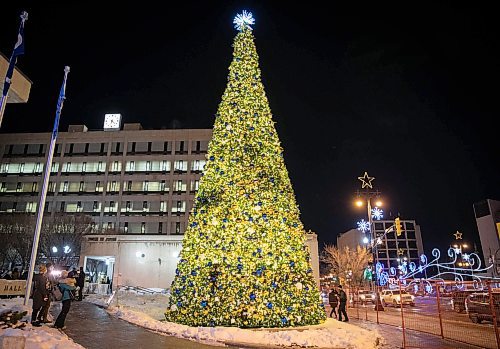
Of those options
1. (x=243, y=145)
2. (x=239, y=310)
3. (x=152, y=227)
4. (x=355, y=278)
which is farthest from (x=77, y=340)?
(x=152, y=227)

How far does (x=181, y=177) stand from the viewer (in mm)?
61844

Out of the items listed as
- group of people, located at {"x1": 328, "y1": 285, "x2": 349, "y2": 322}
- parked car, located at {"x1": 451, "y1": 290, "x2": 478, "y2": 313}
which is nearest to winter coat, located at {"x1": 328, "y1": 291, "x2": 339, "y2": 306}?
group of people, located at {"x1": 328, "y1": 285, "x2": 349, "y2": 322}

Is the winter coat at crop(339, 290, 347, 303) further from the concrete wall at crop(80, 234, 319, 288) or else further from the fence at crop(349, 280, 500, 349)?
the concrete wall at crop(80, 234, 319, 288)

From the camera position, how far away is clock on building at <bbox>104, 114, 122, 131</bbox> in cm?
6656

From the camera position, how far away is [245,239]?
11.9m

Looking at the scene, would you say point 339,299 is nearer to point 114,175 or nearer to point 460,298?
point 460,298

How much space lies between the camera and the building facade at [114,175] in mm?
60656

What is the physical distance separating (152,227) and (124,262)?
22.4 m

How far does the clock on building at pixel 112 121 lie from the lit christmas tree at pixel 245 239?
5738cm

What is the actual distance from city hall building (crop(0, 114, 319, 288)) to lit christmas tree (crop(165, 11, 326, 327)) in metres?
47.5

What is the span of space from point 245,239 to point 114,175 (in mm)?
55819

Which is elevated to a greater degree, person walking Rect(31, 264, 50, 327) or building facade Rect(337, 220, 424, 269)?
building facade Rect(337, 220, 424, 269)

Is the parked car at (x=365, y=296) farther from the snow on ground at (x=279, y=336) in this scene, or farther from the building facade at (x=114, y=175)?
the building facade at (x=114, y=175)

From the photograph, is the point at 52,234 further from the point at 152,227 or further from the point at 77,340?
the point at 77,340
